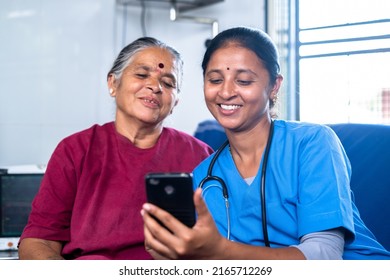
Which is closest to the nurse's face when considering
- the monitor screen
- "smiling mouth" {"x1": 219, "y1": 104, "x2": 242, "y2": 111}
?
"smiling mouth" {"x1": 219, "y1": 104, "x2": 242, "y2": 111}

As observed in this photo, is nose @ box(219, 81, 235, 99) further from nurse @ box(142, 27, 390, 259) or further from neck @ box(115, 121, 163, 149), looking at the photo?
neck @ box(115, 121, 163, 149)

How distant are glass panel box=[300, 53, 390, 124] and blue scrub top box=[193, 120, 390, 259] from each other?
1.28 meters

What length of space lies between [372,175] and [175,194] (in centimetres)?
60

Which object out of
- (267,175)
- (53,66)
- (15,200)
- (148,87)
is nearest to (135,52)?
(148,87)

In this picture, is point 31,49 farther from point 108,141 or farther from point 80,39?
point 108,141

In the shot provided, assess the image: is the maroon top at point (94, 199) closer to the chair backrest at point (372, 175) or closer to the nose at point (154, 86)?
the nose at point (154, 86)

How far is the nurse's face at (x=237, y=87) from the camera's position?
1.01 m

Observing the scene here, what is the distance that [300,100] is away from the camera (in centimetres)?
246

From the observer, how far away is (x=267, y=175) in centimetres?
101

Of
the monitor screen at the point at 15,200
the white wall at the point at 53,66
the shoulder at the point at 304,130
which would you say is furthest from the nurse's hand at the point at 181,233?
the white wall at the point at 53,66

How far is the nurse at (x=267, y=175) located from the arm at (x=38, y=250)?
29 centimetres

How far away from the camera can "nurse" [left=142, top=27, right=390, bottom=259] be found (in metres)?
0.89
